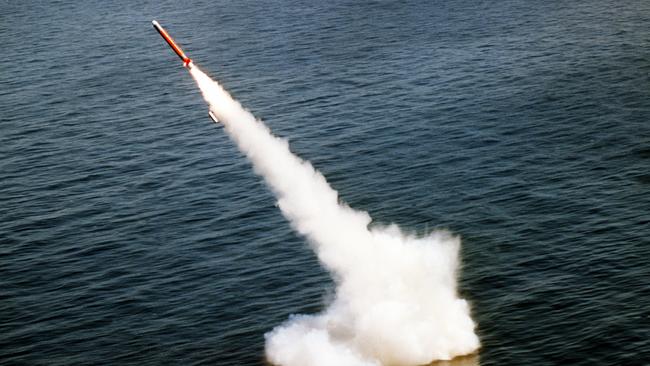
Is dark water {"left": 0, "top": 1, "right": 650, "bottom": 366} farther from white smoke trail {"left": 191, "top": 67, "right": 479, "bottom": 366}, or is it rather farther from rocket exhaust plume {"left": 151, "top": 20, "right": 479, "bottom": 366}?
white smoke trail {"left": 191, "top": 67, "right": 479, "bottom": 366}

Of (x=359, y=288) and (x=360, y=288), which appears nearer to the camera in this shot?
(x=360, y=288)

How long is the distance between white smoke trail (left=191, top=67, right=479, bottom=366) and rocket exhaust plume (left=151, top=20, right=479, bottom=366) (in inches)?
2.8

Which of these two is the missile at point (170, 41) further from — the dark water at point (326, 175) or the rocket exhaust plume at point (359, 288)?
the dark water at point (326, 175)

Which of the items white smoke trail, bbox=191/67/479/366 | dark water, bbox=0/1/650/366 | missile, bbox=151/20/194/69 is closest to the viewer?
white smoke trail, bbox=191/67/479/366

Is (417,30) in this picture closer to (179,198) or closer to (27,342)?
(179,198)

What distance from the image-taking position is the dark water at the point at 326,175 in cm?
8119

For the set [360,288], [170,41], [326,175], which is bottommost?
[360,288]

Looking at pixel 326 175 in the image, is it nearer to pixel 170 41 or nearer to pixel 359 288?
pixel 359 288

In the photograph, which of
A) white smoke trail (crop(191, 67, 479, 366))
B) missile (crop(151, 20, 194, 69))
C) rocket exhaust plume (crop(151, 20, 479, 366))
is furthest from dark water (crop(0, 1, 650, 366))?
missile (crop(151, 20, 194, 69))

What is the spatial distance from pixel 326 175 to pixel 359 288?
3647 cm

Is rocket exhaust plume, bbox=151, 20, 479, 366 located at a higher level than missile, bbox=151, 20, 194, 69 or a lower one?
lower

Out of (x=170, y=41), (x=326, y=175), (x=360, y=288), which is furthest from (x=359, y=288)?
(x=326, y=175)

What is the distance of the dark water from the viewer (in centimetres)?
8119

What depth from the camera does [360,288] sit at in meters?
78.5
